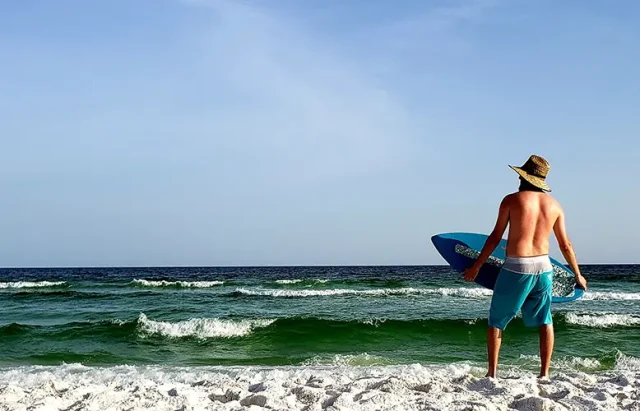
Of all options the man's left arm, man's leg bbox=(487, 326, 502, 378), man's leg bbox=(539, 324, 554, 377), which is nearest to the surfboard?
man's leg bbox=(539, 324, 554, 377)

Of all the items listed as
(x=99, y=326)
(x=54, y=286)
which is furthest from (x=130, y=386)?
(x=54, y=286)

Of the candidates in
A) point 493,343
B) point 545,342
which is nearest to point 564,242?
point 545,342

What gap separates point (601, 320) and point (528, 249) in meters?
8.28

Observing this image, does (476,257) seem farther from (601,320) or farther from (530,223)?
(601,320)

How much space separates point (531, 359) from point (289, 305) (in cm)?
932

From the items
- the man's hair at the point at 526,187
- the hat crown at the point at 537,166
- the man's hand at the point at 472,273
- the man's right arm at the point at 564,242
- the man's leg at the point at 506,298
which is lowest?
the man's leg at the point at 506,298

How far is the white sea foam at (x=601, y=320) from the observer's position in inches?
Answer: 436

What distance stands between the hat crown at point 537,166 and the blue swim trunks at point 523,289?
660 millimetres

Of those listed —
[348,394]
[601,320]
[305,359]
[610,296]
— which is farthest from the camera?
[610,296]

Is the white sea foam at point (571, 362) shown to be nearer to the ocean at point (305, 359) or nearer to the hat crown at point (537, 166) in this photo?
the ocean at point (305, 359)

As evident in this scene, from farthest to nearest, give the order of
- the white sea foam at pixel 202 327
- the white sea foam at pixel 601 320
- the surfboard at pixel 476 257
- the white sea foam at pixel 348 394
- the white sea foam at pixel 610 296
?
the white sea foam at pixel 610 296 → the white sea foam at pixel 601 320 → the white sea foam at pixel 202 327 → the surfboard at pixel 476 257 → the white sea foam at pixel 348 394

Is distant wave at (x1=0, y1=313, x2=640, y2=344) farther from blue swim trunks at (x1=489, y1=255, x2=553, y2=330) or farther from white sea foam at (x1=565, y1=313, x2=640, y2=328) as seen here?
blue swim trunks at (x1=489, y1=255, x2=553, y2=330)

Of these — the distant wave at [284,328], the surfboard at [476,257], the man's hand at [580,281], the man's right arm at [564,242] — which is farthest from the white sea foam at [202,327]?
the man's right arm at [564,242]

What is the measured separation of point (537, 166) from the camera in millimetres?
4594
